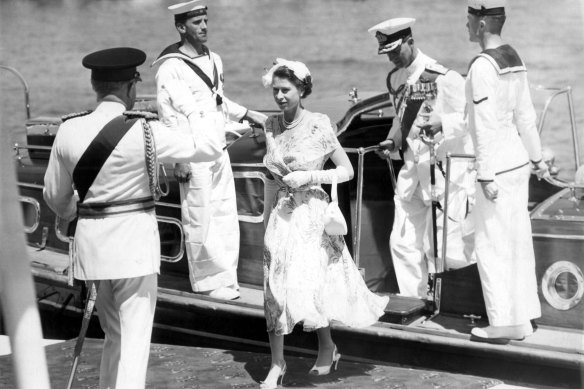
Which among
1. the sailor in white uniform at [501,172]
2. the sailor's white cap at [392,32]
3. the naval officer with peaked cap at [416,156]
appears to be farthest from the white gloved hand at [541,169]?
the sailor's white cap at [392,32]

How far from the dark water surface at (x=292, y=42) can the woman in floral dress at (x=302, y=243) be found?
598cm

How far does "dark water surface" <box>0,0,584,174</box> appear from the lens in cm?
1138

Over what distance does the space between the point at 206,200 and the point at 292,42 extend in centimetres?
1150

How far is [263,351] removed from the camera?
4.60 meters

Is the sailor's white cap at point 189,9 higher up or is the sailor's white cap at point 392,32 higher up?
the sailor's white cap at point 189,9

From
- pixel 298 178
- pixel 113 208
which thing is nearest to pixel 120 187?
pixel 113 208

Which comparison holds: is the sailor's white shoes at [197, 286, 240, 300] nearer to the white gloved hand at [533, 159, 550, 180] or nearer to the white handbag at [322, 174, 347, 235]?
the white handbag at [322, 174, 347, 235]

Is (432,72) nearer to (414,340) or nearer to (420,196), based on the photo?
(420,196)

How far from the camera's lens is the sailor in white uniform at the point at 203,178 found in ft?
15.1

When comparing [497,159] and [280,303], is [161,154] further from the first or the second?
[497,159]

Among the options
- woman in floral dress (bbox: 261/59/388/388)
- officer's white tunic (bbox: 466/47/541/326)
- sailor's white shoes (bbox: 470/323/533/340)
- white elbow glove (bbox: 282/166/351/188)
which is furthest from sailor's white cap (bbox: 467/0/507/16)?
sailor's white shoes (bbox: 470/323/533/340)

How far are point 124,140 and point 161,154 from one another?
12 cm

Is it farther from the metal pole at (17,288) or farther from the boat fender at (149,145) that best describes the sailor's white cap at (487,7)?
the metal pole at (17,288)

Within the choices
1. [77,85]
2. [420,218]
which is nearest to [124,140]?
[420,218]
